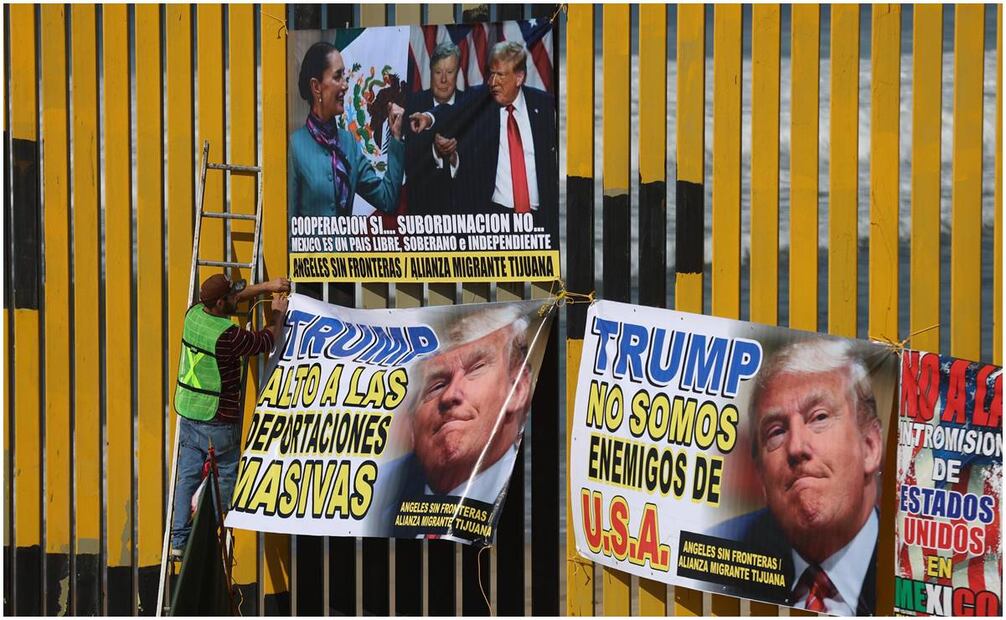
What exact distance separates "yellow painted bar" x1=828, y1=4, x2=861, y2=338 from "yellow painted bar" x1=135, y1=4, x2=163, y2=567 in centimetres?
359

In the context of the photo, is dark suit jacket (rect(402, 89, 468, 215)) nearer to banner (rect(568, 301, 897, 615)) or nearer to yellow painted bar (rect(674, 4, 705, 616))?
banner (rect(568, 301, 897, 615))

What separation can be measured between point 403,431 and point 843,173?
8.37 feet

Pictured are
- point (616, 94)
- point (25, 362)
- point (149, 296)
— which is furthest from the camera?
point (25, 362)

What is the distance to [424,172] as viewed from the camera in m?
6.46

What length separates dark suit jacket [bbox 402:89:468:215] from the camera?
644 centimetres

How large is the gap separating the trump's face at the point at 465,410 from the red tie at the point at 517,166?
0.67 meters

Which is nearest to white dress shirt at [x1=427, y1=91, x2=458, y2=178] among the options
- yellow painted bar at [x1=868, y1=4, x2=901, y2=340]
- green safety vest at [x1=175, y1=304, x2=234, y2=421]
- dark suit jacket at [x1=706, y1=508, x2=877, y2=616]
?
green safety vest at [x1=175, y1=304, x2=234, y2=421]

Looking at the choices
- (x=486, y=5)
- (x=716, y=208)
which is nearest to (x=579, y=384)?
(x=716, y=208)

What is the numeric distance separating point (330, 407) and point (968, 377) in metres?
3.14

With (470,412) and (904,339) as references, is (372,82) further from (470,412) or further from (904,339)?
(904,339)

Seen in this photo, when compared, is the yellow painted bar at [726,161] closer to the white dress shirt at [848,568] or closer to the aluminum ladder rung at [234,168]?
the white dress shirt at [848,568]

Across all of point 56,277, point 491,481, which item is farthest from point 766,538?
point 56,277

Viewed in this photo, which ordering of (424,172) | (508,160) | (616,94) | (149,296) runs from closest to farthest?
(616,94) → (508,160) → (424,172) → (149,296)

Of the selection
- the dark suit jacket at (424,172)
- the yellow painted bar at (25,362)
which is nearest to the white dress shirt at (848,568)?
the dark suit jacket at (424,172)
